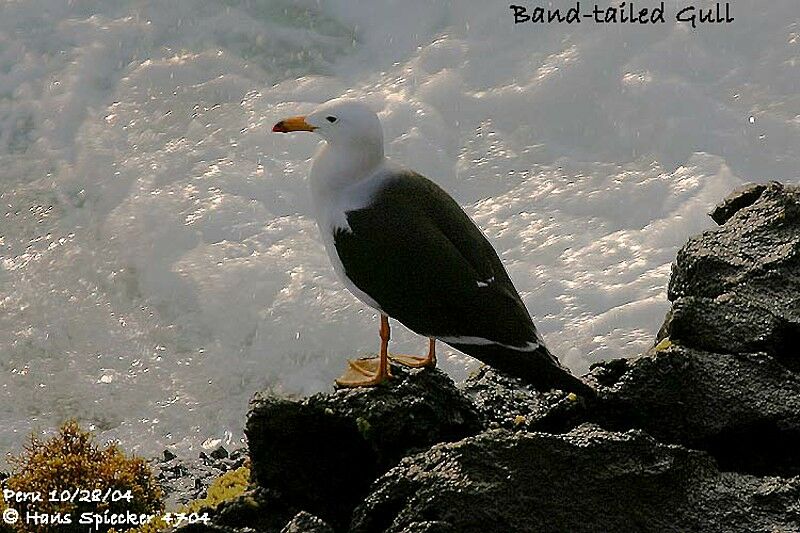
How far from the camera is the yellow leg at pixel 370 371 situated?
3.79 metres

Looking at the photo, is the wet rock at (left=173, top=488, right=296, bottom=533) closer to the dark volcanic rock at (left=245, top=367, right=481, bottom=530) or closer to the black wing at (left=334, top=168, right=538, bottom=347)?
the dark volcanic rock at (left=245, top=367, right=481, bottom=530)

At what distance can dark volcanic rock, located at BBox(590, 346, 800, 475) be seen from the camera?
3.51 meters

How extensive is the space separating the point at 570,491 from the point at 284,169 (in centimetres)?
770

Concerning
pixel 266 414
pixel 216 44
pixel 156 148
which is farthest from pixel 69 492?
pixel 216 44

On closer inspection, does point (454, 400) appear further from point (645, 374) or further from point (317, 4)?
point (317, 4)

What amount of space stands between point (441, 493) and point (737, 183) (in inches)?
302

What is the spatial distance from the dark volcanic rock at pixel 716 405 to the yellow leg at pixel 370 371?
0.68m

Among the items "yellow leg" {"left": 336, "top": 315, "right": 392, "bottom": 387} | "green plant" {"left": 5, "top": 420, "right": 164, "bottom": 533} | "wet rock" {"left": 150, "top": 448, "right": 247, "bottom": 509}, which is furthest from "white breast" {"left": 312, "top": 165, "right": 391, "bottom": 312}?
"wet rock" {"left": 150, "top": 448, "right": 247, "bottom": 509}

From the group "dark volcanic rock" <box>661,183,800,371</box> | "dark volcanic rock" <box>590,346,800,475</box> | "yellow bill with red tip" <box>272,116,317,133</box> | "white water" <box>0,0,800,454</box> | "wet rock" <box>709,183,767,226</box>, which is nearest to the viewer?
"dark volcanic rock" <box>590,346,800,475</box>

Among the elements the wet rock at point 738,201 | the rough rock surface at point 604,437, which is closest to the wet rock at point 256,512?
the rough rock surface at point 604,437

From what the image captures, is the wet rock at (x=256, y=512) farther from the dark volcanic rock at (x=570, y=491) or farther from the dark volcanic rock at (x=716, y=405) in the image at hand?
the dark volcanic rock at (x=716, y=405)

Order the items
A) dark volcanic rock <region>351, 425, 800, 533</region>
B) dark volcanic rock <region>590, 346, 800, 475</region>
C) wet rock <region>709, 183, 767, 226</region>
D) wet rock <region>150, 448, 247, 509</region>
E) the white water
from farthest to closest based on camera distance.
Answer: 1. the white water
2. wet rock <region>150, 448, 247, 509</region>
3. wet rock <region>709, 183, 767, 226</region>
4. dark volcanic rock <region>590, 346, 800, 475</region>
5. dark volcanic rock <region>351, 425, 800, 533</region>

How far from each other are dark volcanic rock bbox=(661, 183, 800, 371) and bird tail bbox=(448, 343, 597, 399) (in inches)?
19.1

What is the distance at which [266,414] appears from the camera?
11.9ft
